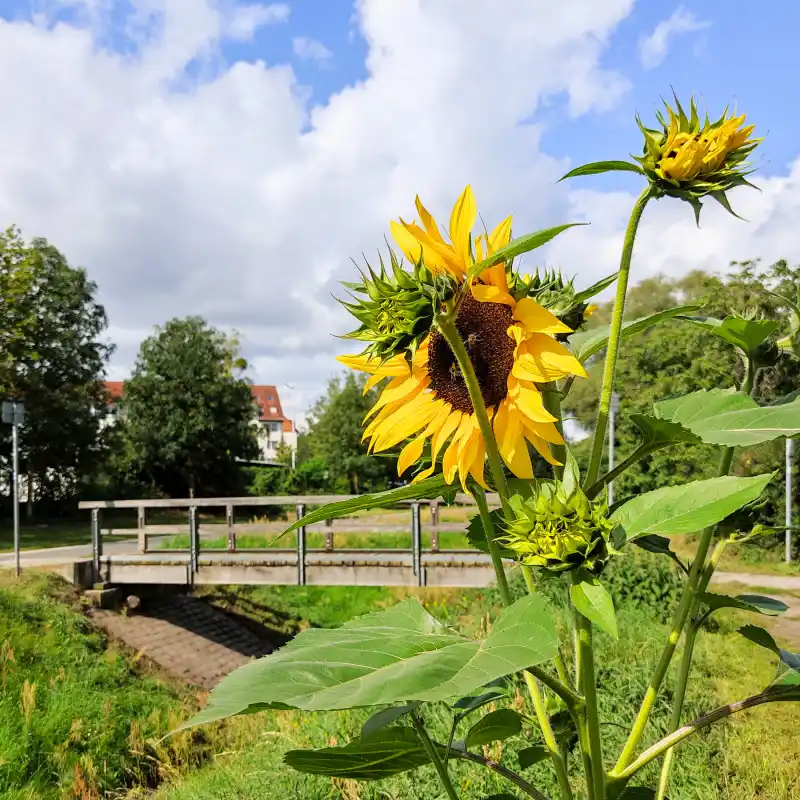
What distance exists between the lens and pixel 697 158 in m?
0.76

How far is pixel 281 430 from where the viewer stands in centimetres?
5512

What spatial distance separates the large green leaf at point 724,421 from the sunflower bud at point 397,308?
0.88 feet

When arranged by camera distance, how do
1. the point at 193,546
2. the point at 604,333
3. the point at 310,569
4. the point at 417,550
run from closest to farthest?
the point at 604,333, the point at 417,550, the point at 310,569, the point at 193,546

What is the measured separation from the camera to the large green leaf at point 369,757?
79 cm

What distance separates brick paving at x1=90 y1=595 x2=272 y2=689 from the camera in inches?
365

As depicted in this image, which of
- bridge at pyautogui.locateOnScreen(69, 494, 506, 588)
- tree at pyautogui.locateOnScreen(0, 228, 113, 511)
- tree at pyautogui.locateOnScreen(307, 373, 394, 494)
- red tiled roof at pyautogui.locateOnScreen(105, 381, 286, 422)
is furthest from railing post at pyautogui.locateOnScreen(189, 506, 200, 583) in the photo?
red tiled roof at pyautogui.locateOnScreen(105, 381, 286, 422)

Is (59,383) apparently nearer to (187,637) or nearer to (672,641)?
(187,637)

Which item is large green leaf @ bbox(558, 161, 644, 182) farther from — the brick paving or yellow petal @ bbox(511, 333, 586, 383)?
the brick paving

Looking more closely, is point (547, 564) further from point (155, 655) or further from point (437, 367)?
point (155, 655)

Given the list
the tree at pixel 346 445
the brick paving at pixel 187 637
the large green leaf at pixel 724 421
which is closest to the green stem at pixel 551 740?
the large green leaf at pixel 724 421

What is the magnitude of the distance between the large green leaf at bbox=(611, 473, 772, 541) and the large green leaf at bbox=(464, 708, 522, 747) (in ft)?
1.10

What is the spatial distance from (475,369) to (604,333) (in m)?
0.16

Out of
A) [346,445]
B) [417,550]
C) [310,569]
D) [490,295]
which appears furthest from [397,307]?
[346,445]

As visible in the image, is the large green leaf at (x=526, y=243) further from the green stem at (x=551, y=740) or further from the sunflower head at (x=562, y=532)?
the green stem at (x=551, y=740)
